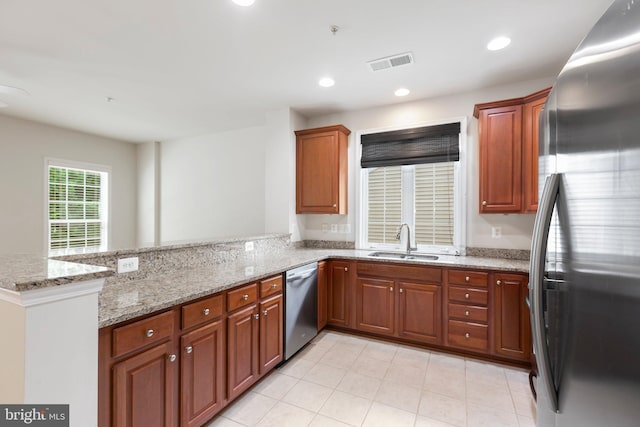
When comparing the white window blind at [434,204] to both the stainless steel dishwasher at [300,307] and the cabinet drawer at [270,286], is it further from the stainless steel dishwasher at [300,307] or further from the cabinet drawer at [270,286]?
the cabinet drawer at [270,286]

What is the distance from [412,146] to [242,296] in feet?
8.67

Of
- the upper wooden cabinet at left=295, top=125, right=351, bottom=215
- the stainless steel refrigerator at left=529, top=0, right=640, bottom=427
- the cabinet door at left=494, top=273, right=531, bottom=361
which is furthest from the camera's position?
the upper wooden cabinet at left=295, top=125, right=351, bottom=215

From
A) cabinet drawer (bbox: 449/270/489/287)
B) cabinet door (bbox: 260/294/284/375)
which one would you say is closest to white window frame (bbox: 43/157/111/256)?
cabinet door (bbox: 260/294/284/375)

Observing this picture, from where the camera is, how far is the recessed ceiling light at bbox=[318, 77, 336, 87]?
2.96m

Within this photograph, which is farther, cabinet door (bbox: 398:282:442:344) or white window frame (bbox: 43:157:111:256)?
white window frame (bbox: 43:157:111:256)

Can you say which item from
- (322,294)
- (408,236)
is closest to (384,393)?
(322,294)

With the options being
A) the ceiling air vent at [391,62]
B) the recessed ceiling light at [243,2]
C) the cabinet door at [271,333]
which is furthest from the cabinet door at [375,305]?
the recessed ceiling light at [243,2]

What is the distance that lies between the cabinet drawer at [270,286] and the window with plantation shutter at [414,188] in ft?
5.36

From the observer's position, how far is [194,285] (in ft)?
6.01

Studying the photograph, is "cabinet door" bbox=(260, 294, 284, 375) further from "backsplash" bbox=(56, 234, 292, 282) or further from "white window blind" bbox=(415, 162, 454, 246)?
"white window blind" bbox=(415, 162, 454, 246)

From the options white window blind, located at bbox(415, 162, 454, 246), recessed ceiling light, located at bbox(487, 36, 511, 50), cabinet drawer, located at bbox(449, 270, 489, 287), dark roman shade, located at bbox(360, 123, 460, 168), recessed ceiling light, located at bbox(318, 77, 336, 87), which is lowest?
cabinet drawer, located at bbox(449, 270, 489, 287)

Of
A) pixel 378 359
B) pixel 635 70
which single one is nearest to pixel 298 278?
pixel 378 359

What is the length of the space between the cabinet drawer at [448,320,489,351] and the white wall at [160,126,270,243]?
10.5ft

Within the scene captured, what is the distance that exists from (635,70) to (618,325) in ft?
1.49
